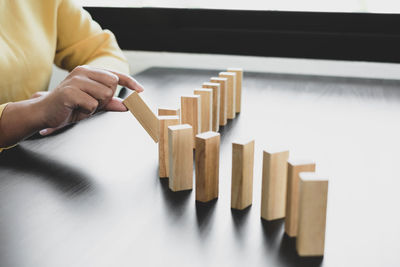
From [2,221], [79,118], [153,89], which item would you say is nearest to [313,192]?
[2,221]

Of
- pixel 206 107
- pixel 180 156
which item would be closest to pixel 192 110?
pixel 206 107

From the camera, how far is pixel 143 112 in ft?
2.40

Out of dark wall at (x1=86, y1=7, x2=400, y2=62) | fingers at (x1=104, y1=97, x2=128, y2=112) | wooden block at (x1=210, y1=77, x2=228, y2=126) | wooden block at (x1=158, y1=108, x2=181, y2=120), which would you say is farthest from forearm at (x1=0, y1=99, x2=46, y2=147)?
dark wall at (x1=86, y1=7, x2=400, y2=62)

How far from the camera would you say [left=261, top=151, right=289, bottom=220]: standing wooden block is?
53 centimetres

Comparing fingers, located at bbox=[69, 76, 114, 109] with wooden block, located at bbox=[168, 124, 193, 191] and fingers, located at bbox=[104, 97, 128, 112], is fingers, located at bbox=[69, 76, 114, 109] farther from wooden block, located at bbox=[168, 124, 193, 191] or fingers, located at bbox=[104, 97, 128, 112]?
wooden block, located at bbox=[168, 124, 193, 191]

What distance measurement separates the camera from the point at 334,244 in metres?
0.50

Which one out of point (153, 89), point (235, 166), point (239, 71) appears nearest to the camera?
point (235, 166)

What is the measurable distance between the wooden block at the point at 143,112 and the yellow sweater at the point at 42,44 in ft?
1.41

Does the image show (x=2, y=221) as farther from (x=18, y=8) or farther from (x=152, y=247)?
(x=18, y=8)

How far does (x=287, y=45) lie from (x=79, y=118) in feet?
3.28

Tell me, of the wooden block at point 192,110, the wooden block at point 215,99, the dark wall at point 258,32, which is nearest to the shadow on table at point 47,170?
the wooden block at point 192,110

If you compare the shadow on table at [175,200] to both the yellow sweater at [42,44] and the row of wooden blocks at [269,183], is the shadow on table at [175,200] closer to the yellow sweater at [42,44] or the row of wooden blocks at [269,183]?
the row of wooden blocks at [269,183]

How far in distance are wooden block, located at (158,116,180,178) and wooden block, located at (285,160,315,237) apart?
22cm

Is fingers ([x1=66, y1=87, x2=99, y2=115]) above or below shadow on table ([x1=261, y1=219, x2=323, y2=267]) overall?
above
